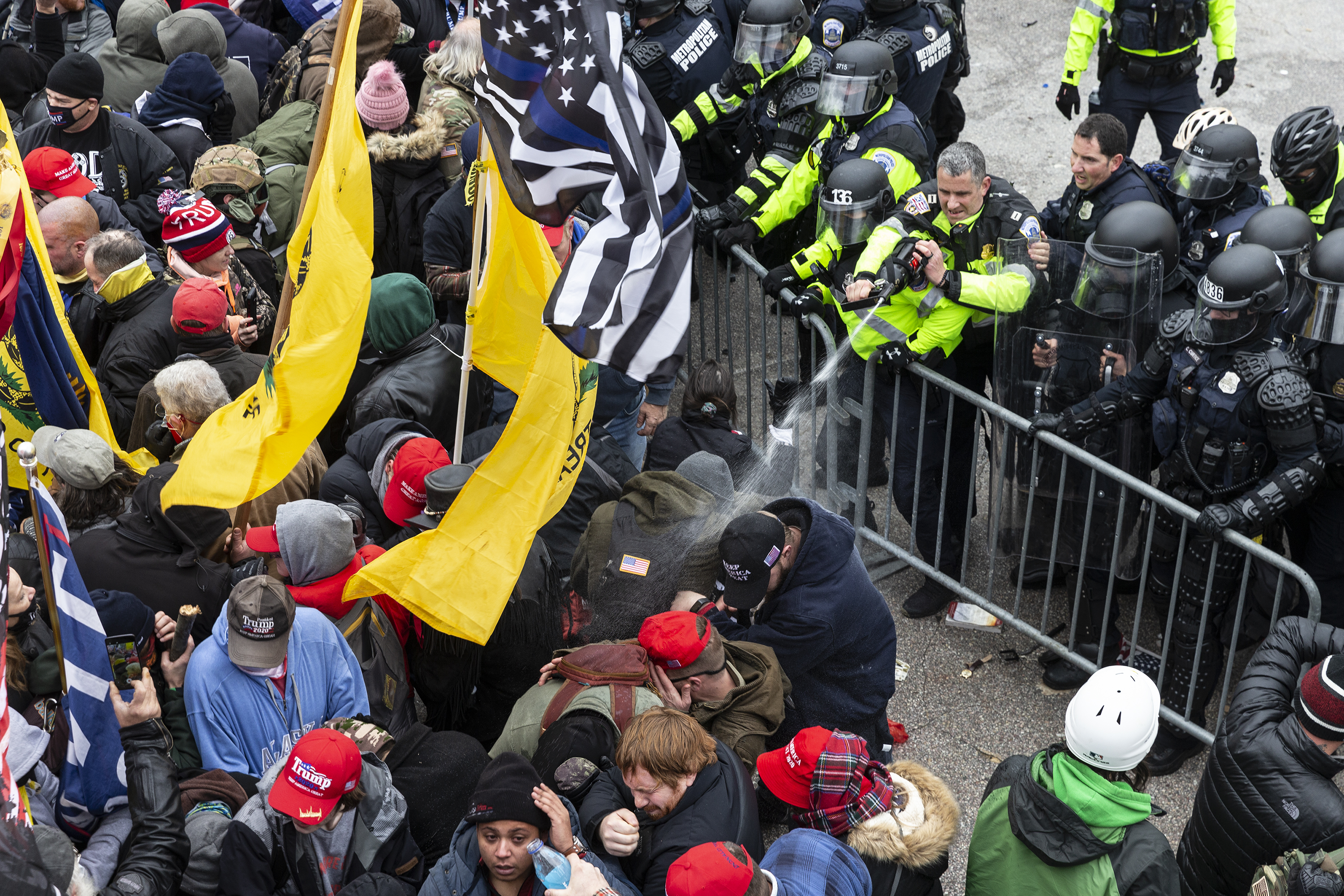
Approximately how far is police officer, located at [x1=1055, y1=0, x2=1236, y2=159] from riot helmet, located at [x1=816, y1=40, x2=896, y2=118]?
255cm

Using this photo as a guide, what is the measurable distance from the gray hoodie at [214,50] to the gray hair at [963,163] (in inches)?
188

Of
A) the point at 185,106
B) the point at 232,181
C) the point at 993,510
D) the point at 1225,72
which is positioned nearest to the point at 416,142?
the point at 232,181

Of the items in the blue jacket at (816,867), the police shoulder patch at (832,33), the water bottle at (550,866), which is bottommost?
the blue jacket at (816,867)

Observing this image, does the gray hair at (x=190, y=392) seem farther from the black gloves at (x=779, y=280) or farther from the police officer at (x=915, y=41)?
the police officer at (x=915, y=41)

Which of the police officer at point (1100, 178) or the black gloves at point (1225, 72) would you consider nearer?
the police officer at point (1100, 178)

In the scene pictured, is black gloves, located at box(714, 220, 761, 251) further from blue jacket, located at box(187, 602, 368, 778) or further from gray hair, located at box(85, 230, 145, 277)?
blue jacket, located at box(187, 602, 368, 778)

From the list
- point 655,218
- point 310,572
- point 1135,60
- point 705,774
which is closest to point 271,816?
point 310,572

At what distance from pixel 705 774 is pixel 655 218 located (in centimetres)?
182

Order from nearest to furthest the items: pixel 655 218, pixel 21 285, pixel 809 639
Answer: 1. pixel 655 218
2. pixel 809 639
3. pixel 21 285

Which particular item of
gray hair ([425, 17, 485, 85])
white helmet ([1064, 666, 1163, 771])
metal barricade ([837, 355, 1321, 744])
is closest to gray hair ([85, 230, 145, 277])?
gray hair ([425, 17, 485, 85])

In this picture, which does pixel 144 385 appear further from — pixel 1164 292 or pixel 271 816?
pixel 1164 292

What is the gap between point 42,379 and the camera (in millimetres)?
5551

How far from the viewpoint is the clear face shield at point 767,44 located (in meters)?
8.16

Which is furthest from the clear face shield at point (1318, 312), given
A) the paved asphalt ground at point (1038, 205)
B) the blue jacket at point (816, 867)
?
the blue jacket at point (816, 867)
